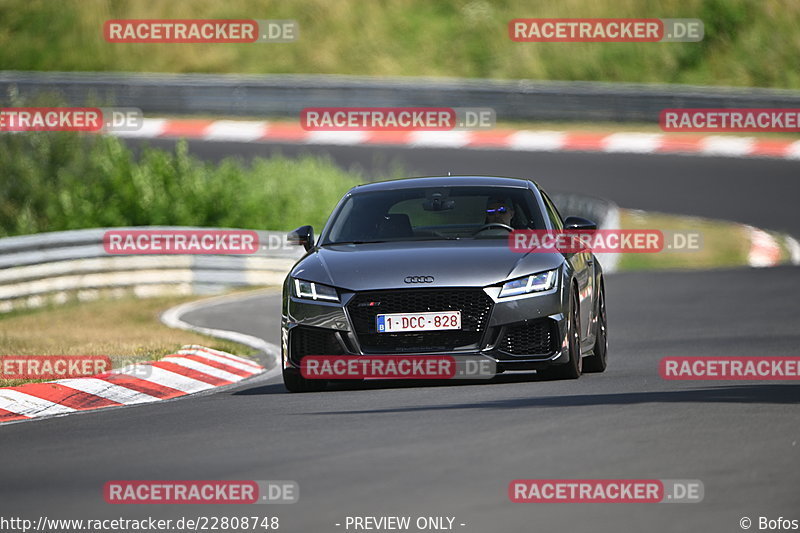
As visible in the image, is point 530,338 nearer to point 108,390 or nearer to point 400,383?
point 400,383

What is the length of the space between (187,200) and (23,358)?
1042 cm

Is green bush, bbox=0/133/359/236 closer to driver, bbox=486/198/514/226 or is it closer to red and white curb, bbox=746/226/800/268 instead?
red and white curb, bbox=746/226/800/268

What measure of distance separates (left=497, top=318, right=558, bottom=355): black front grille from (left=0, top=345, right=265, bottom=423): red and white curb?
104 inches

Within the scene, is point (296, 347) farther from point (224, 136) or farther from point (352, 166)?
point (224, 136)

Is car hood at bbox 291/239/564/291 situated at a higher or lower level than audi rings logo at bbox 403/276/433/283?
higher

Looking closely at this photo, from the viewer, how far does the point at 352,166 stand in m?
30.7

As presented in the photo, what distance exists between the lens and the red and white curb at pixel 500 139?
105ft

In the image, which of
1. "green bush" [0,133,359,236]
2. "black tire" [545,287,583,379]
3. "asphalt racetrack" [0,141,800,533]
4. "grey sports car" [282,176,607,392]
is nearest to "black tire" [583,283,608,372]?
"asphalt racetrack" [0,141,800,533]

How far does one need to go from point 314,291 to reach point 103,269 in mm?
9865

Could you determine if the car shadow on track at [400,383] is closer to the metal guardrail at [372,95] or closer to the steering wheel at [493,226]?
the steering wheel at [493,226]

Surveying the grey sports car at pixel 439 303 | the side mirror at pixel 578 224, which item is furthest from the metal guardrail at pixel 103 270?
the grey sports car at pixel 439 303

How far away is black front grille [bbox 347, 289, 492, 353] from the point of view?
10492 millimetres

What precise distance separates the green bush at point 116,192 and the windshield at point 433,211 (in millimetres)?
11557

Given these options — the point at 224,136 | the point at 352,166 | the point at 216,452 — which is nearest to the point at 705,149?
the point at 352,166
